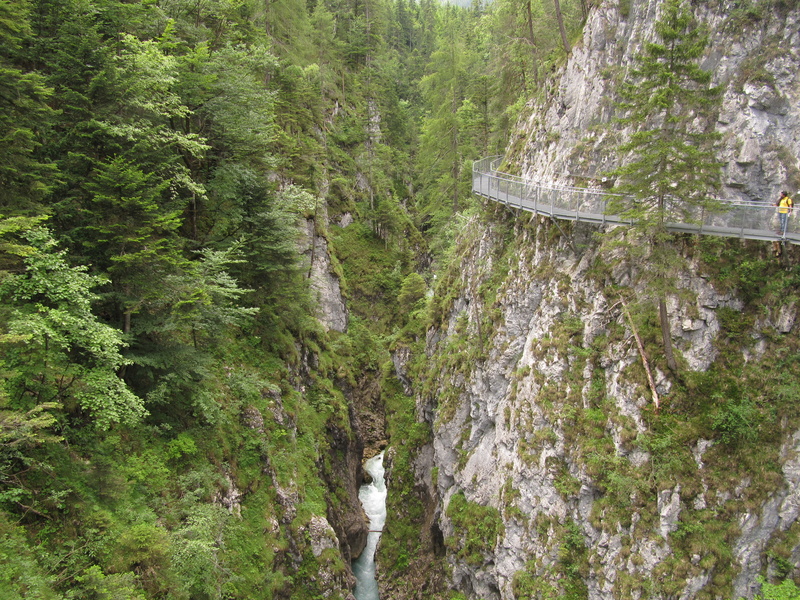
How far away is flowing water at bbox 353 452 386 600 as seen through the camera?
22.3m

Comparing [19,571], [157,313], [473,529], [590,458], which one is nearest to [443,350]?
[473,529]

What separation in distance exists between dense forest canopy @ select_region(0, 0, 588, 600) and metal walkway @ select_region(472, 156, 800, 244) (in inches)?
269

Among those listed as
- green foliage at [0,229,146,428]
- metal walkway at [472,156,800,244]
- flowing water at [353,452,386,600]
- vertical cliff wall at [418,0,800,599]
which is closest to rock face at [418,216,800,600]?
vertical cliff wall at [418,0,800,599]

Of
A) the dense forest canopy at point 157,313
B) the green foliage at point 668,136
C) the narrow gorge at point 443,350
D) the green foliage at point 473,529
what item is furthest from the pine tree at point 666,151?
the dense forest canopy at point 157,313

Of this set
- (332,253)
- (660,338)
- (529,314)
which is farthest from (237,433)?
(332,253)

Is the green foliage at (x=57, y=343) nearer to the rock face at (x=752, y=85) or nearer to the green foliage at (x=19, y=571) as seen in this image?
the green foliage at (x=19, y=571)

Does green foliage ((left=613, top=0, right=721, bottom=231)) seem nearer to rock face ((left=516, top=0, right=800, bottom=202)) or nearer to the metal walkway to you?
the metal walkway

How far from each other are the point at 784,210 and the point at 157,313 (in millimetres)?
17536

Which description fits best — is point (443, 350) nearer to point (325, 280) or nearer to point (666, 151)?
point (325, 280)

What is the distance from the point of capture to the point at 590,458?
1363 cm

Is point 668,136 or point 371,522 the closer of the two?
point 668,136

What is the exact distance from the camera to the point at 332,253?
33812mm

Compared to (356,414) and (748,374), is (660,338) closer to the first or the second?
(748,374)

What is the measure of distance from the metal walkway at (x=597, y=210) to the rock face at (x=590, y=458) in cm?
123
